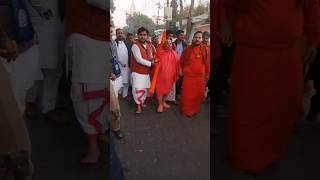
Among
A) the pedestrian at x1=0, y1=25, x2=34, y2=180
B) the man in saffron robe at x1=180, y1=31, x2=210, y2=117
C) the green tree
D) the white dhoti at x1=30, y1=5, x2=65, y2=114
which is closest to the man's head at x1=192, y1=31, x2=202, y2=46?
the man in saffron robe at x1=180, y1=31, x2=210, y2=117

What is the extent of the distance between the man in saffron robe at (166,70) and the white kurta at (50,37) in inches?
11.3

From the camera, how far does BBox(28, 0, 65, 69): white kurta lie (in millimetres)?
1055

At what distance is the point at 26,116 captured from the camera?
1.10 m

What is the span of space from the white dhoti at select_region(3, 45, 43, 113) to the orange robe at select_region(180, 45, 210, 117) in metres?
0.43

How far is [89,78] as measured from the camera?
1094 millimetres

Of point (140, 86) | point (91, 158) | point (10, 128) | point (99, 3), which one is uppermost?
point (99, 3)

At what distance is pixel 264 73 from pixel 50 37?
2.04ft

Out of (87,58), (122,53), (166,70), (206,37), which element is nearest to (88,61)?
(87,58)

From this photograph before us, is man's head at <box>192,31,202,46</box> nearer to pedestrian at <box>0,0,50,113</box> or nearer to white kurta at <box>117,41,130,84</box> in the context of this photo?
white kurta at <box>117,41,130,84</box>

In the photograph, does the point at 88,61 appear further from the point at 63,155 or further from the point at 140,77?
the point at 63,155

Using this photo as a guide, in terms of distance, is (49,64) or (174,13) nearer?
(174,13)

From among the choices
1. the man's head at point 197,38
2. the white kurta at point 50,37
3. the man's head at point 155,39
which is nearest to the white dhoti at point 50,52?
the white kurta at point 50,37

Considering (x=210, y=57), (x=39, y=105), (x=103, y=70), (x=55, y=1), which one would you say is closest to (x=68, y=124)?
(x=39, y=105)

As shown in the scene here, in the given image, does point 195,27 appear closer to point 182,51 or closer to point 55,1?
point 182,51
